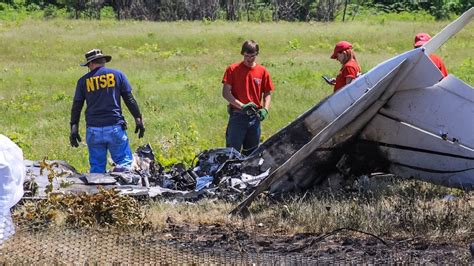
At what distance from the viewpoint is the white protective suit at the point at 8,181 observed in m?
6.45

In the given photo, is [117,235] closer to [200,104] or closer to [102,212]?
[102,212]

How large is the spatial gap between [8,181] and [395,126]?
3791 millimetres

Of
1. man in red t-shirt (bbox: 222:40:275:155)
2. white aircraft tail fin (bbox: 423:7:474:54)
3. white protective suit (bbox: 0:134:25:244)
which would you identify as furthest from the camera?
man in red t-shirt (bbox: 222:40:275:155)

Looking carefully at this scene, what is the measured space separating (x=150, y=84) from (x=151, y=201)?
→ 1124cm

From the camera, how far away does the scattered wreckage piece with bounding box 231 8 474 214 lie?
7691 millimetres

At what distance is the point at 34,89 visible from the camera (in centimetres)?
1881

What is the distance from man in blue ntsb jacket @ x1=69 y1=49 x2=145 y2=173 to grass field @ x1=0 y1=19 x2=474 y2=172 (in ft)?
3.07

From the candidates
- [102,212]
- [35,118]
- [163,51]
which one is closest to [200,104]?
[35,118]

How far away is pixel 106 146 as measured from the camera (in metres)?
9.54

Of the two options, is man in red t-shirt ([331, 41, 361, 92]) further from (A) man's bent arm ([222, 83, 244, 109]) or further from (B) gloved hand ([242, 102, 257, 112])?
(A) man's bent arm ([222, 83, 244, 109])

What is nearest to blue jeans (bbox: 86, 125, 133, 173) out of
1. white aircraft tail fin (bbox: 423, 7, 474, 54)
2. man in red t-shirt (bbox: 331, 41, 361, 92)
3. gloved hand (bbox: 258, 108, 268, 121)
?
gloved hand (bbox: 258, 108, 268, 121)

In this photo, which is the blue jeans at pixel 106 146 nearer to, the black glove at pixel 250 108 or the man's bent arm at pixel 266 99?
the black glove at pixel 250 108

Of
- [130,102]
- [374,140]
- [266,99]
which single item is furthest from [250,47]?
[374,140]

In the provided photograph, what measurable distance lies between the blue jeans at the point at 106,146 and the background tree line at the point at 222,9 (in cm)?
2998
